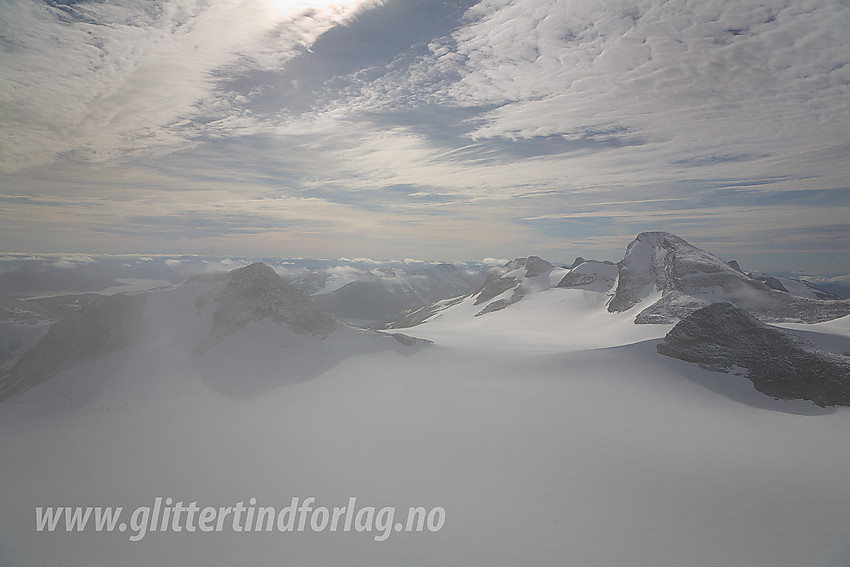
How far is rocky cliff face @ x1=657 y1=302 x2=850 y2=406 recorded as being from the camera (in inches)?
987

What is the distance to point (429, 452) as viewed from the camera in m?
17.4

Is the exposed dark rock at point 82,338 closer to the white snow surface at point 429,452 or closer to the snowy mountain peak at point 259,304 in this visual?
the white snow surface at point 429,452

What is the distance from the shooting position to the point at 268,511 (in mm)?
13305

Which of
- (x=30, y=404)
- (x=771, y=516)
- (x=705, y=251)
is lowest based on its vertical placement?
(x=30, y=404)

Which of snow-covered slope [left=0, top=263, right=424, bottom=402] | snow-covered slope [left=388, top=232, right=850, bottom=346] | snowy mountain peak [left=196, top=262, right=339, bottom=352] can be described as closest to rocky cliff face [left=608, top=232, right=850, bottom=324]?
snow-covered slope [left=388, top=232, right=850, bottom=346]

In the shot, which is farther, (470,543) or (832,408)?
(832,408)

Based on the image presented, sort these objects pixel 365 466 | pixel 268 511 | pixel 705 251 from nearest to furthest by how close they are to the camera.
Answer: pixel 268 511 < pixel 365 466 < pixel 705 251

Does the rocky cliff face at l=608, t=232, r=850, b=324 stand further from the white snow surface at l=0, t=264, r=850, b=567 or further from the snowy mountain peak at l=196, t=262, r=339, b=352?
the snowy mountain peak at l=196, t=262, r=339, b=352

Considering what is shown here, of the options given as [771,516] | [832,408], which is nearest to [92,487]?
[771,516]

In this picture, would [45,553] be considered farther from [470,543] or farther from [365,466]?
[470,543]

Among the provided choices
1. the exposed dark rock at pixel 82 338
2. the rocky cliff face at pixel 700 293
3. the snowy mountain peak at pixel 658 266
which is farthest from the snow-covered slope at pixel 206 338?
the snowy mountain peak at pixel 658 266

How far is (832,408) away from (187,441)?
1460 inches

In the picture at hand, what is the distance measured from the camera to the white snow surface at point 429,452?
1196cm

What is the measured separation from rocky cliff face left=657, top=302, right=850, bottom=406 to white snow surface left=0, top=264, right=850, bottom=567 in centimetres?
123
